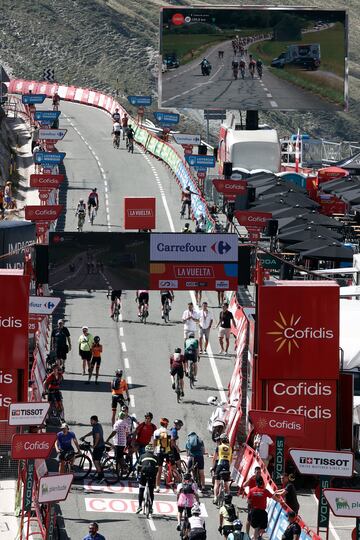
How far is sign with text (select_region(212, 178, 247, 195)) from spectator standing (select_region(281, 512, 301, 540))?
104ft

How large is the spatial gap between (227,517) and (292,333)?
5908 mm

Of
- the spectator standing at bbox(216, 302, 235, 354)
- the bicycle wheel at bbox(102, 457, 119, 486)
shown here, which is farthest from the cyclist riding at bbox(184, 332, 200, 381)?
the bicycle wheel at bbox(102, 457, 119, 486)

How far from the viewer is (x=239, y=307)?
41.3m

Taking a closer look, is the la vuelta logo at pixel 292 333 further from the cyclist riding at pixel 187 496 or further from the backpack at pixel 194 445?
the cyclist riding at pixel 187 496

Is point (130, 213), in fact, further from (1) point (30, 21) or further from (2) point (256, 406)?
(1) point (30, 21)

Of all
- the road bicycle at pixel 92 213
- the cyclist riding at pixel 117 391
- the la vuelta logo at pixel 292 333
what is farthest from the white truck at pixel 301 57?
the la vuelta logo at pixel 292 333

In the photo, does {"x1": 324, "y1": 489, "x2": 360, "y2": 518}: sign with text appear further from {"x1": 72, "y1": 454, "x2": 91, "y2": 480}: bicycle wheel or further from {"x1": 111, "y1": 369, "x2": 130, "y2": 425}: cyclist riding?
{"x1": 111, "y1": 369, "x2": 130, "y2": 425}: cyclist riding

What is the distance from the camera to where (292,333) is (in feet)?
104

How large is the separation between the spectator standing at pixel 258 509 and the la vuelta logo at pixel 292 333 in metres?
4.82

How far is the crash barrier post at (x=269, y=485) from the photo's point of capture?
25734 mm

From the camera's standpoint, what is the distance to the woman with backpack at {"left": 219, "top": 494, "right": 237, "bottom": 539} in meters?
26.2

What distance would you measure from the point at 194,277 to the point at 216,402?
2.77 meters

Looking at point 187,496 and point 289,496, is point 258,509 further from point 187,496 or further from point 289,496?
point 187,496

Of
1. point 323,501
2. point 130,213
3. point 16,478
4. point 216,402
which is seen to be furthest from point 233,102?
point 323,501
